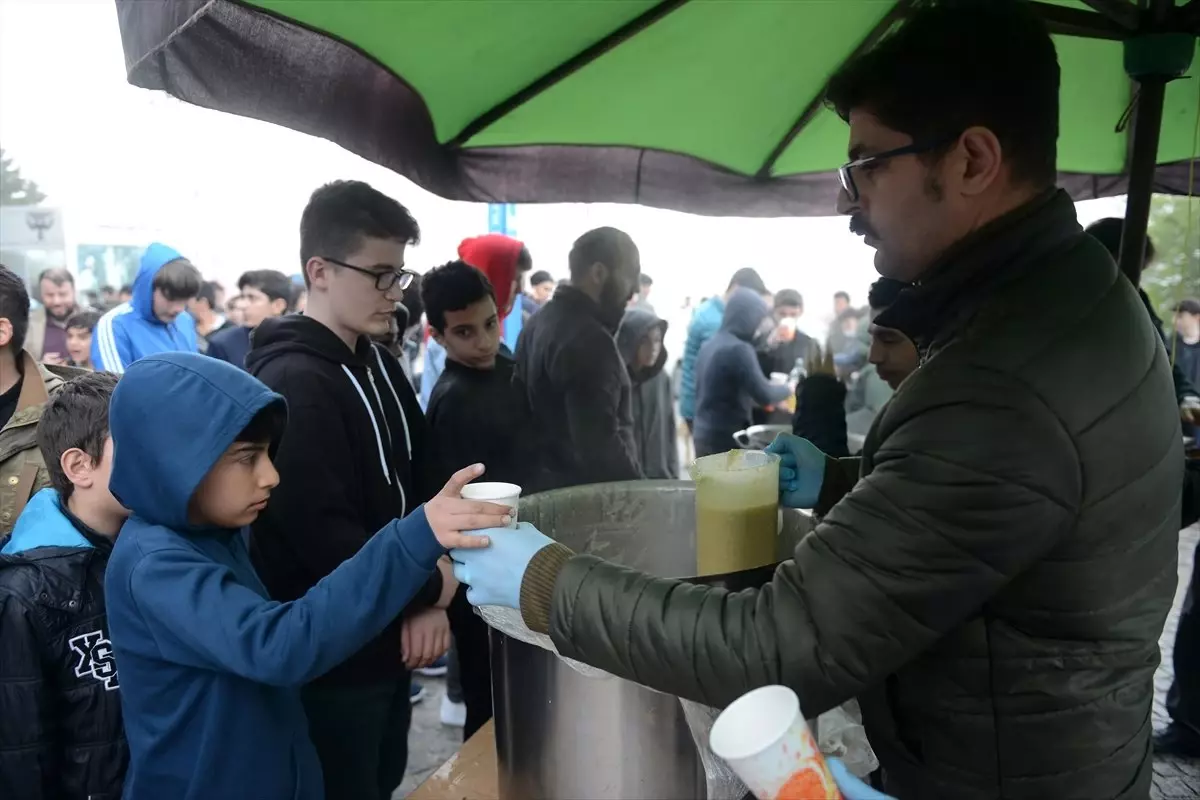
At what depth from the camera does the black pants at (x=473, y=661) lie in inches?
98.8

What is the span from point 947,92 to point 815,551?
21.8 inches

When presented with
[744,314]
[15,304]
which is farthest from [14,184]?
[15,304]

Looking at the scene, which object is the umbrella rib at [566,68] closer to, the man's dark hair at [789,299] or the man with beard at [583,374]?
the man with beard at [583,374]

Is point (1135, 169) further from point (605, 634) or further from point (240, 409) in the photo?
point (240, 409)

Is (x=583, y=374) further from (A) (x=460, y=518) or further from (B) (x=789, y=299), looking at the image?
(B) (x=789, y=299)

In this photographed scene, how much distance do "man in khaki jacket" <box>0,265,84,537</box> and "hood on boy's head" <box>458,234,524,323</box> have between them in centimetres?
186

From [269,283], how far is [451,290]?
10.5 feet

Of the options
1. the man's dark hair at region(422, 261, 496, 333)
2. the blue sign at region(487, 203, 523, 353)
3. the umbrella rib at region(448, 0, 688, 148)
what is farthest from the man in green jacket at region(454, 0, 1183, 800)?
the blue sign at region(487, 203, 523, 353)

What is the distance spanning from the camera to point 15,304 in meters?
2.16

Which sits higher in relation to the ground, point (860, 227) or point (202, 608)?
point (860, 227)

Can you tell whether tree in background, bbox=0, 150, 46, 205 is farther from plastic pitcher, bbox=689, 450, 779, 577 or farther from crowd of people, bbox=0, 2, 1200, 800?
plastic pitcher, bbox=689, 450, 779, 577

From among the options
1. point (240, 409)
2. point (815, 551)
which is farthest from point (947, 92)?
point (240, 409)

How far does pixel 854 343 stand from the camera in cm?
843

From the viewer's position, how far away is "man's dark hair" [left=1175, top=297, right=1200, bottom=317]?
6.02 m
